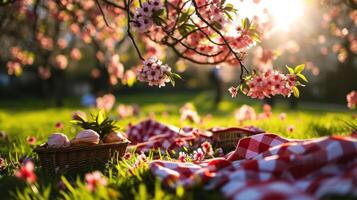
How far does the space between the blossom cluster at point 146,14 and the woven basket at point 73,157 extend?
1.09 metres

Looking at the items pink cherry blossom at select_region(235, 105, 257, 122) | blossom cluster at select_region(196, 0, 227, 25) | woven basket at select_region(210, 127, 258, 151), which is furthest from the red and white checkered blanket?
pink cherry blossom at select_region(235, 105, 257, 122)

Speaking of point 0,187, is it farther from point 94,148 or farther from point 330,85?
point 330,85

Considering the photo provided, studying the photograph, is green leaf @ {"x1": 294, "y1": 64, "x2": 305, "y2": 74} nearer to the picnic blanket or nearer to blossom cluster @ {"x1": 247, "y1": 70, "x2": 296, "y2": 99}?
blossom cluster @ {"x1": 247, "y1": 70, "x2": 296, "y2": 99}

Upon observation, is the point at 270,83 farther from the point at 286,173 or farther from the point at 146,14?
the point at 286,173

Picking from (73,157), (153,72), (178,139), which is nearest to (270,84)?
(153,72)

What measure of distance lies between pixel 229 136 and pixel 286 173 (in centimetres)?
266

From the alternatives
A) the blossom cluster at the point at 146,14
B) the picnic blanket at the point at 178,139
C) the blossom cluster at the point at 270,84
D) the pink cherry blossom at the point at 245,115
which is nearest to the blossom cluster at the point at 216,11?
the blossom cluster at the point at 146,14

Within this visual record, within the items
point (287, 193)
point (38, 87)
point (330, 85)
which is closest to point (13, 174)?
point (287, 193)

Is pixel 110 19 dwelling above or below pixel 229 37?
above

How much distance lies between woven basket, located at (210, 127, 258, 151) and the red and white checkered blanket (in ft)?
6.51

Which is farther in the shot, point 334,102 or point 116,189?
point 334,102

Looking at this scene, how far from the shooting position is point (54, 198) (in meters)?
3.89

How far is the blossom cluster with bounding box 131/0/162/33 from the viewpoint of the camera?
15.3 feet

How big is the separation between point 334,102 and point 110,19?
2448 cm
